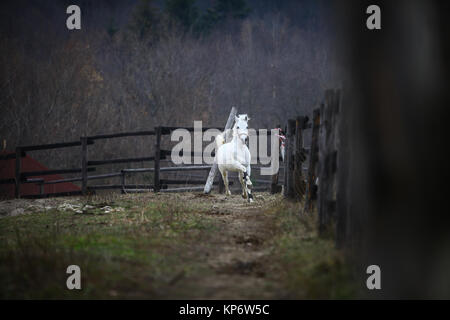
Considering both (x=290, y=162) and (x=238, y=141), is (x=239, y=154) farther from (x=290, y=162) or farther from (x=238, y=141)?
(x=290, y=162)

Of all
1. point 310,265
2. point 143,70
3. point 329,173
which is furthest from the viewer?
point 143,70

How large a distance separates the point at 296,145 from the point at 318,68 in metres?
37.5

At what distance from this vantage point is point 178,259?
5.24m

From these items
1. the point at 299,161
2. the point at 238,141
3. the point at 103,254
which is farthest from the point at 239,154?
the point at 103,254

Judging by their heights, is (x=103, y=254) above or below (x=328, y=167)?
below

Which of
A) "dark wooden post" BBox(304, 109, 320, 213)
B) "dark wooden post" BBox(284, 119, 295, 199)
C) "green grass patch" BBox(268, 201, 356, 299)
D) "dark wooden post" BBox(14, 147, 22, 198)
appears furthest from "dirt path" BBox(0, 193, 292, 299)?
"dark wooden post" BBox(14, 147, 22, 198)

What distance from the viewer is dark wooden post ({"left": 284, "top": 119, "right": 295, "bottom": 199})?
1007 centimetres

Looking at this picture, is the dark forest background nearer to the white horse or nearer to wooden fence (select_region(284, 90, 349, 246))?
the white horse

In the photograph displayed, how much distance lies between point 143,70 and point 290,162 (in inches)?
1071

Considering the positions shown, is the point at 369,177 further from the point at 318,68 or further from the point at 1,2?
the point at 318,68

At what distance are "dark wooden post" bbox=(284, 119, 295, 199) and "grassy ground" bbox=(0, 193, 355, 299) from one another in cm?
208

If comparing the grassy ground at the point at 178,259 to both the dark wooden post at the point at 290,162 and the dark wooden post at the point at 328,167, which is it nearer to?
the dark wooden post at the point at 328,167

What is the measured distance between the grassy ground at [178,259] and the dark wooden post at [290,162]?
208 centimetres

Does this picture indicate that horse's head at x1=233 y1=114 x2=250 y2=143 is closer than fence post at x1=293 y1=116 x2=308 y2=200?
No
